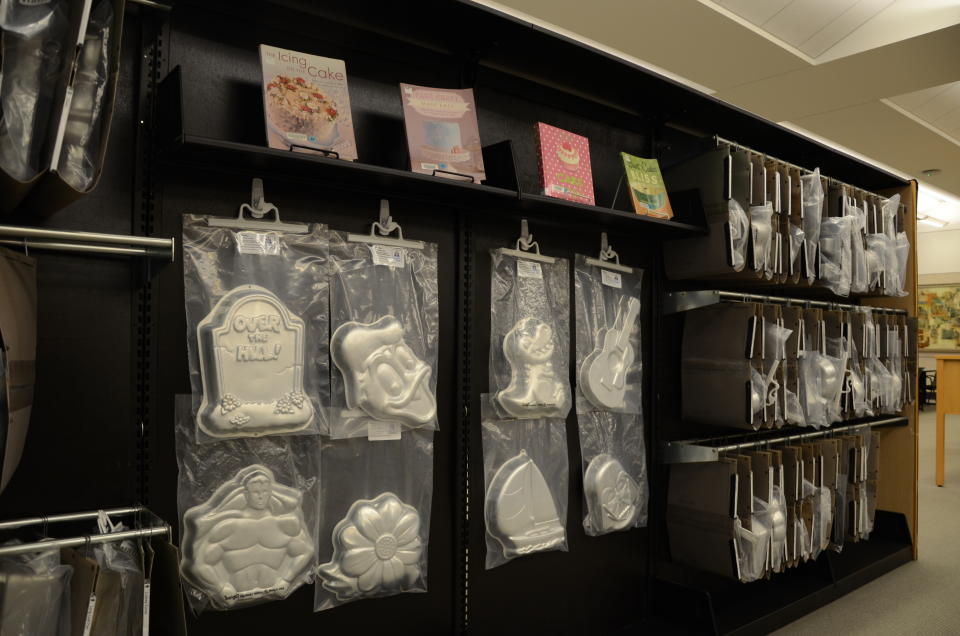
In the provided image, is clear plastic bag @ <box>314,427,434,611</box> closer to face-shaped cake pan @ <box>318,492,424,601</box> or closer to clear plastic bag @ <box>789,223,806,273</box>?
→ face-shaped cake pan @ <box>318,492,424,601</box>

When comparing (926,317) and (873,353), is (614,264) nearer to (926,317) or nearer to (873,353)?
(873,353)

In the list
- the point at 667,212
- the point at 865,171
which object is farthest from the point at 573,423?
the point at 865,171

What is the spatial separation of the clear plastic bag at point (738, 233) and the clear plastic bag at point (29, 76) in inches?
83.5

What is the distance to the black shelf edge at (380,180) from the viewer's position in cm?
159

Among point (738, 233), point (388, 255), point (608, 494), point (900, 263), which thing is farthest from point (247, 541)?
point (900, 263)

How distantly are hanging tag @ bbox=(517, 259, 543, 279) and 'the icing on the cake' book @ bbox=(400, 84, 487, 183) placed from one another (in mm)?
365

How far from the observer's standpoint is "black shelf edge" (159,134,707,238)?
1593mm

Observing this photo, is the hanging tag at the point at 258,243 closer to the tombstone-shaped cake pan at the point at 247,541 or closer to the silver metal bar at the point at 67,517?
the tombstone-shaped cake pan at the point at 247,541

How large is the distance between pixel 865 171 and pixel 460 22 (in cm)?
266

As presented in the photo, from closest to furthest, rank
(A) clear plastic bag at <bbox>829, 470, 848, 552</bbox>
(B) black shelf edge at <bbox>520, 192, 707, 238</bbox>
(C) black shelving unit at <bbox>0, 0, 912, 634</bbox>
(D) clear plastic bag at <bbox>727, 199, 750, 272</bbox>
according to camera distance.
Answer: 1. (C) black shelving unit at <bbox>0, 0, 912, 634</bbox>
2. (B) black shelf edge at <bbox>520, 192, 707, 238</bbox>
3. (D) clear plastic bag at <bbox>727, 199, 750, 272</bbox>
4. (A) clear plastic bag at <bbox>829, 470, 848, 552</bbox>

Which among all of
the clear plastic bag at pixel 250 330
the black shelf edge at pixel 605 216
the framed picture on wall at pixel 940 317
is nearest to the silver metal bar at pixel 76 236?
the clear plastic bag at pixel 250 330

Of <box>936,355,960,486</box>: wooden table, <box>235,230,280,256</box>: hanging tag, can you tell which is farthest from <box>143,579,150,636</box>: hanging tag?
<box>936,355,960,486</box>: wooden table

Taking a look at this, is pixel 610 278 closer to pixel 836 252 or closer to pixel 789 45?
pixel 836 252

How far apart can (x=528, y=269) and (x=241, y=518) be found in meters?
1.16
